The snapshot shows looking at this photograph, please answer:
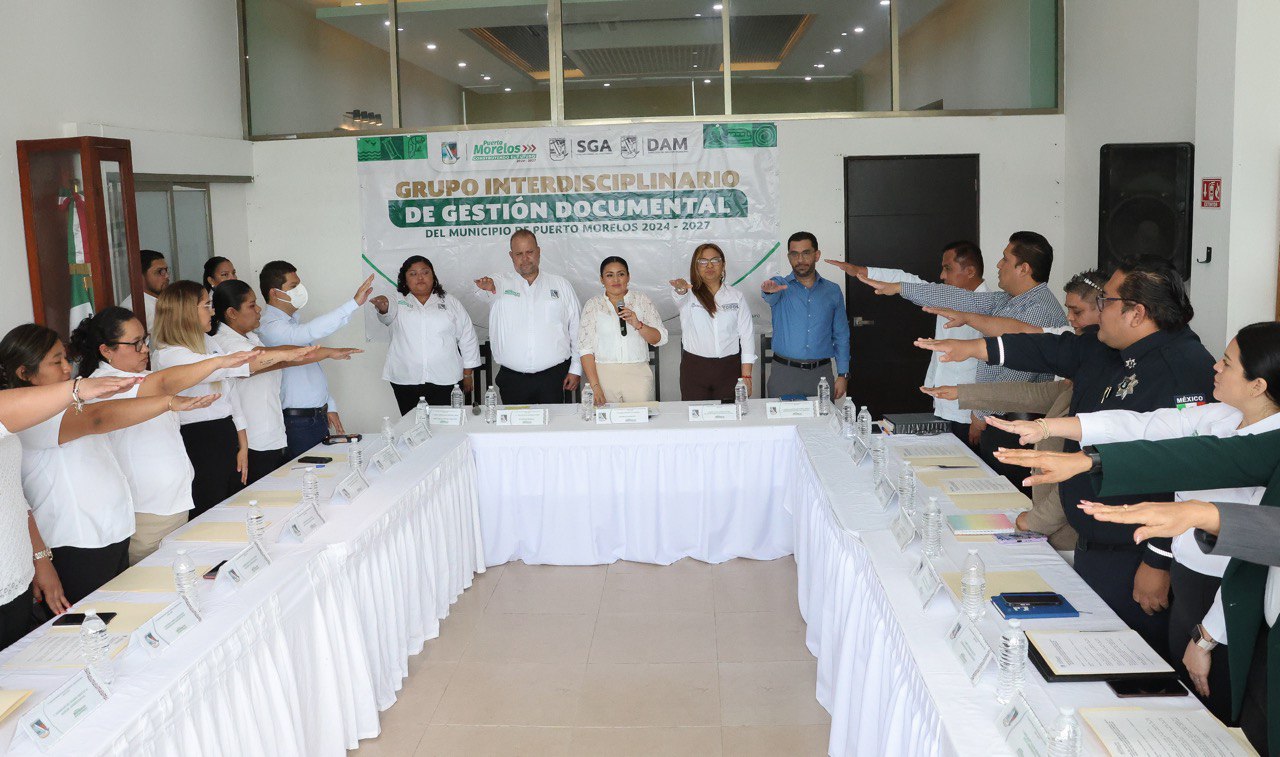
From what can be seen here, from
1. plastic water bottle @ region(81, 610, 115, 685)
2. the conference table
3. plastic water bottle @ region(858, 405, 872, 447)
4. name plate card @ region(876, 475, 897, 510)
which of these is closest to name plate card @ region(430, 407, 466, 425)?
the conference table

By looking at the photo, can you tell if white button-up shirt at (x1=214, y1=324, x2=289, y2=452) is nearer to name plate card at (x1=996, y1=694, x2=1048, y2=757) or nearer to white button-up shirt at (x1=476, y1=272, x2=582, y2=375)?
white button-up shirt at (x1=476, y1=272, x2=582, y2=375)

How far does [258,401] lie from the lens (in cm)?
449

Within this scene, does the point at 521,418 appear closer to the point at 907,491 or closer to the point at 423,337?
the point at 423,337

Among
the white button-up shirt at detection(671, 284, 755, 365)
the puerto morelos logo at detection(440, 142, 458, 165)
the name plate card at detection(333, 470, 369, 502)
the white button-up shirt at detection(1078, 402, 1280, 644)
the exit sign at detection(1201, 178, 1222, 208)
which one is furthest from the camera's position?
the puerto morelos logo at detection(440, 142, 458, 165)

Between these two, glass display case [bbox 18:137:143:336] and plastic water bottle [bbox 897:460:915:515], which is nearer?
plastic water bottle [bbox 897:460:915:515]

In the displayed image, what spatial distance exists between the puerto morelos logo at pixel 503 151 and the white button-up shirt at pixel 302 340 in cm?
232

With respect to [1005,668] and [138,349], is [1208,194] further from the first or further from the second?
[138,349]

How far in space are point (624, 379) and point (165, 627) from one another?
3381 mm

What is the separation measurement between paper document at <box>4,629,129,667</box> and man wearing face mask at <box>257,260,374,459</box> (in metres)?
2.54

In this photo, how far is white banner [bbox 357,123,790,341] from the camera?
6.88 meters

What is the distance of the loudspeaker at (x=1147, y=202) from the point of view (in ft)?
15.6

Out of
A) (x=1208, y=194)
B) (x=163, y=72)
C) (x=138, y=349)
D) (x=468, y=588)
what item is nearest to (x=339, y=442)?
(x=468, y=588)

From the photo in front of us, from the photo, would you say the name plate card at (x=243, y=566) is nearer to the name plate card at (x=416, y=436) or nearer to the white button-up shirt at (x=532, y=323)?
the name plate card at (x=416, y=436)

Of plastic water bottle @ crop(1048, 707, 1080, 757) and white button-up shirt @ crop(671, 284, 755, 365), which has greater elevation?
white button-up shirt @ crop(671, 284, 755, 365)
